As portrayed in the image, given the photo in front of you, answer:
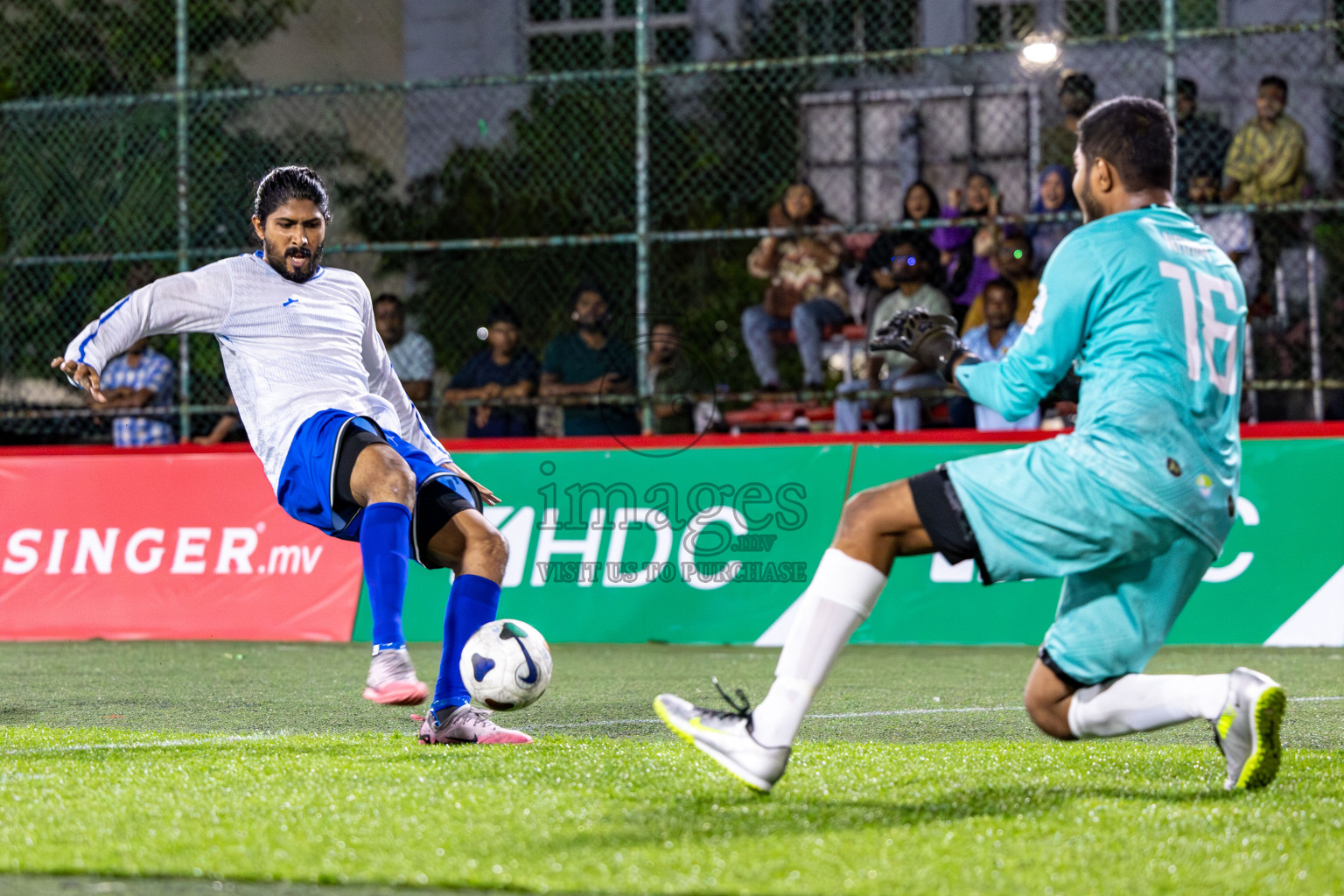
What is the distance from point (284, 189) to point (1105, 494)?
11.0 feet

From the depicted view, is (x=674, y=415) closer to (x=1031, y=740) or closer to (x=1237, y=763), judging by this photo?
(x=1031, y=740)

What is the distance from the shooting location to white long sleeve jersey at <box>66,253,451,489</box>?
5586 mm

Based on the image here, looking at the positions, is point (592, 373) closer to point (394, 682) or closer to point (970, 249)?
point (970, 249)

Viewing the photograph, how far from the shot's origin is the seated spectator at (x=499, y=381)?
11039mm

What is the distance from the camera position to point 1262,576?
890 centimetres

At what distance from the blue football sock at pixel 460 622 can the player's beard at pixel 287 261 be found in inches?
52.6

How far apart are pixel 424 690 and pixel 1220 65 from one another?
15505 millimetres

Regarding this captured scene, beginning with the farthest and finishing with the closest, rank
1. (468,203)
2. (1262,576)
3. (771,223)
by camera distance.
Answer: (468,203) < (771,223) < (1262,576)

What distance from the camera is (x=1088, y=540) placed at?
3.79 m

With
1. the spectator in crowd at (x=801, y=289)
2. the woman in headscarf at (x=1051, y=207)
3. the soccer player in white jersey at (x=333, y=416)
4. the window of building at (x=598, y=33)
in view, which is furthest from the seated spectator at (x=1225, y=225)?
the window of building at (x=598, y=33)

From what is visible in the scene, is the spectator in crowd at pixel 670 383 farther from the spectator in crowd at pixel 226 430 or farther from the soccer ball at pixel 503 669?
the soccer ball at pixel 503 669

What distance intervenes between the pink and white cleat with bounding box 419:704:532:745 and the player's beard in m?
1.70

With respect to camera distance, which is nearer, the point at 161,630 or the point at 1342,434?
the point at 1342,434

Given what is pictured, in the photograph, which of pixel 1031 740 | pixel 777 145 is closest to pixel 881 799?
pixel 1031 740
